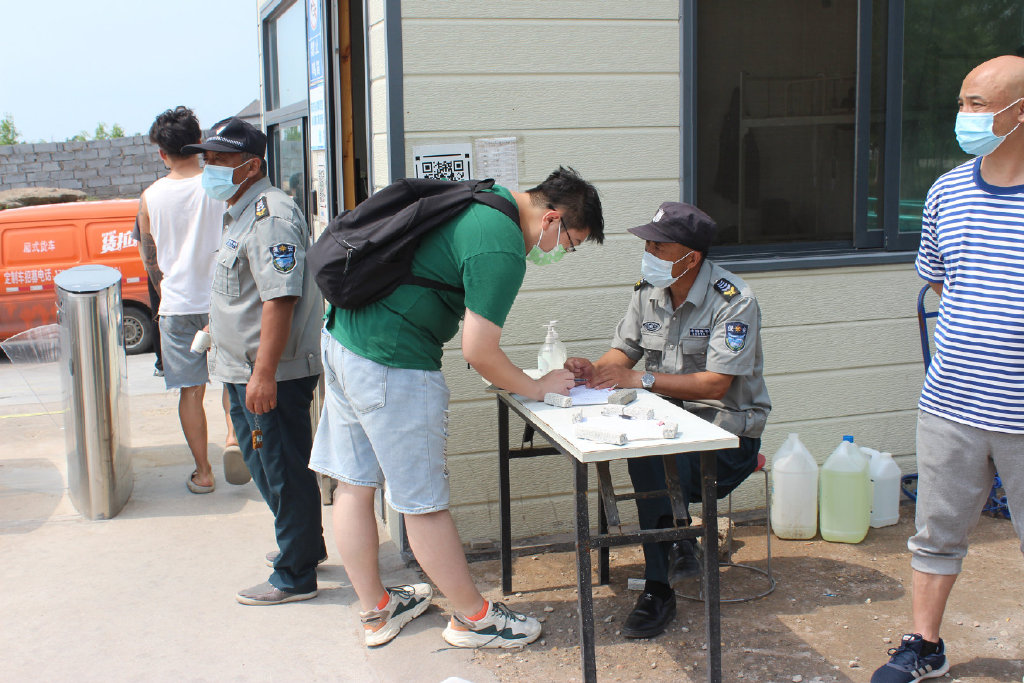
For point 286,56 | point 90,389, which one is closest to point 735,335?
point 90,389

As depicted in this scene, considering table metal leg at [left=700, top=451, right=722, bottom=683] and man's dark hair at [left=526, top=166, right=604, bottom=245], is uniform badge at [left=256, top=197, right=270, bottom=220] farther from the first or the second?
table metal leg at [left=700, top=451, right=722, bottom=683]

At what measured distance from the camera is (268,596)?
3.51m

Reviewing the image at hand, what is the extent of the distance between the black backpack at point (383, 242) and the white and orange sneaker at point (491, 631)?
1.10 metres

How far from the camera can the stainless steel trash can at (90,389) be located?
4.28 m

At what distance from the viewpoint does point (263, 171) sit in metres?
3.60

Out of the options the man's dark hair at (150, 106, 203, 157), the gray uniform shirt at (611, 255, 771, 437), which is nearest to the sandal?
the man's dark hair at (150, 106, 203, 157)

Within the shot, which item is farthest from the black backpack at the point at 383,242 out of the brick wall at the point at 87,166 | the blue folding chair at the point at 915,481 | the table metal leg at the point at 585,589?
the brick wall at the point at 87,166

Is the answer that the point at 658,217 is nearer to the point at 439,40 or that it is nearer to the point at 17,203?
the point at 439,40

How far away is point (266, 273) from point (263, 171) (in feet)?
1.79

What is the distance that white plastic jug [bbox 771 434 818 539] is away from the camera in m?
3.99

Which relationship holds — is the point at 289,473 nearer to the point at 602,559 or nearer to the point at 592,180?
the point at 602,559

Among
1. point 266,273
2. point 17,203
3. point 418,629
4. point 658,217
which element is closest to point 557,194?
point 658,217

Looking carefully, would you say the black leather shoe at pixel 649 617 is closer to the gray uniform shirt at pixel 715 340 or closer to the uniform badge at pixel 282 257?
the gray uniform shirt at pixel 715 340

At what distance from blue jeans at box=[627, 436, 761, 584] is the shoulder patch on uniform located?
1.67ft
